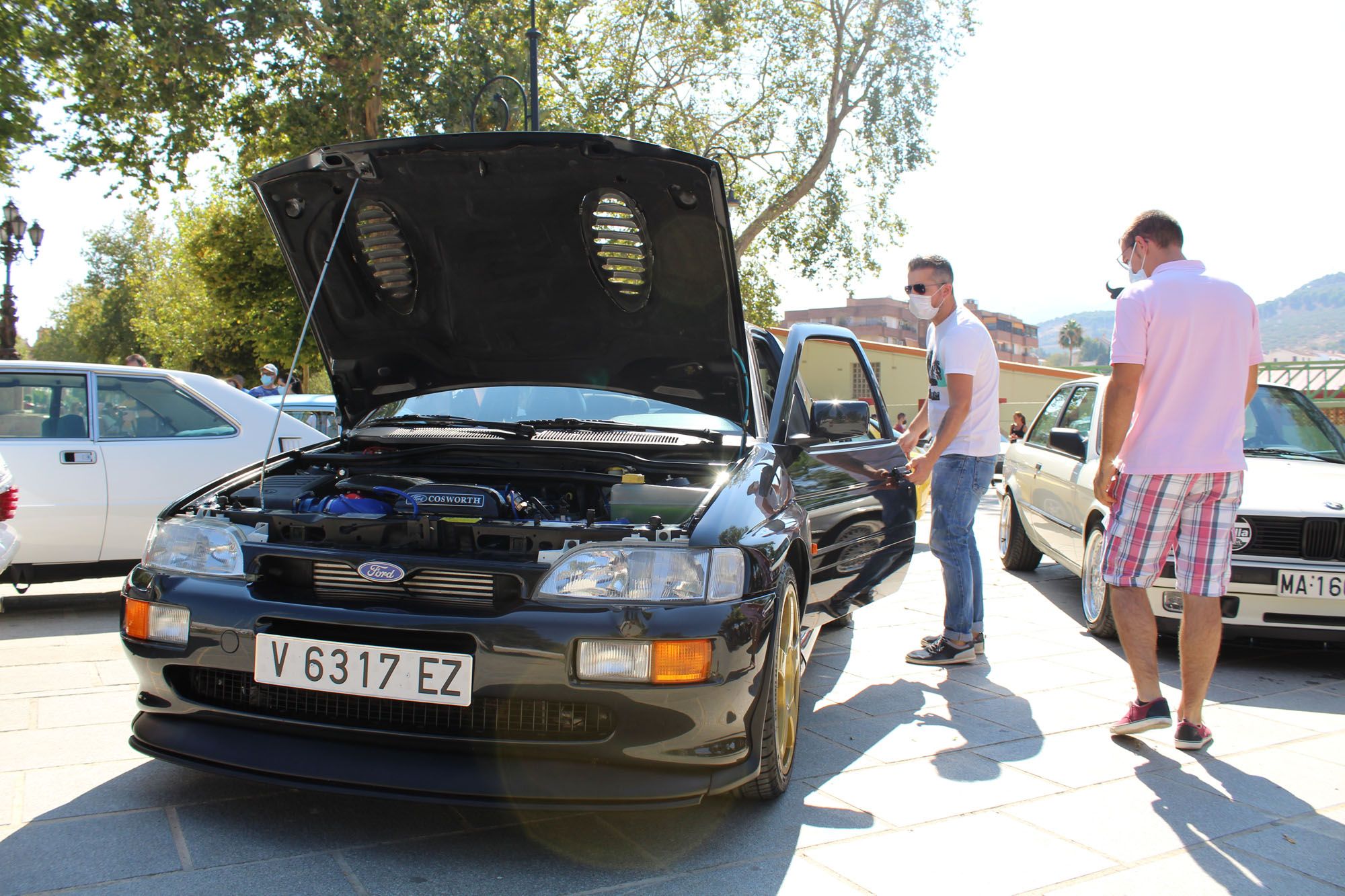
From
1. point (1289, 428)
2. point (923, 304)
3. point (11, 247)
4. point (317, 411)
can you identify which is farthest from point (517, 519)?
point (11, 247)

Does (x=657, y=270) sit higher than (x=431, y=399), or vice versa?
(x=657, y=270)

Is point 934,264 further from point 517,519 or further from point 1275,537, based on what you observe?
point 517,519

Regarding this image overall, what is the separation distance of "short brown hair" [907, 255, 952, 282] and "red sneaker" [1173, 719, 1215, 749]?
2.40 metres

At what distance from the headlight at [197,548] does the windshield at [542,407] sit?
Answer: 4.27 ft

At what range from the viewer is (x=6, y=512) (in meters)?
4.50

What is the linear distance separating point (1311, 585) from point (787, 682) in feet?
10.3

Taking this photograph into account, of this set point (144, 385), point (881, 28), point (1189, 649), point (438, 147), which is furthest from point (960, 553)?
point (881, 28)

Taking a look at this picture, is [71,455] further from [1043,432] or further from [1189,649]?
[1043,432]

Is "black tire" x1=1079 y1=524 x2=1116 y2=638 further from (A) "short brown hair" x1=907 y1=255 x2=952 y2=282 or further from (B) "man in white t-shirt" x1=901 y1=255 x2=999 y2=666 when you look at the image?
(A) "short brown hair" x1=907 y1=255 x2=952 y2=282

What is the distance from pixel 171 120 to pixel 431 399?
15.8 meters

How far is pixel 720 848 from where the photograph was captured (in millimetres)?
2834

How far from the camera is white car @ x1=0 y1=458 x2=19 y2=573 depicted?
14.7ft

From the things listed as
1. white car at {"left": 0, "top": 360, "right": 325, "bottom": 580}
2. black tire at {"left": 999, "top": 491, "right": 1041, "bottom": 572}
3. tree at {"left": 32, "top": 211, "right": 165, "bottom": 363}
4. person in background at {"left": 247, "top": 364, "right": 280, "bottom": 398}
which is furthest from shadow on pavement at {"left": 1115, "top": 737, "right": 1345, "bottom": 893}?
tree at {"left": 32, "top": 211, "right": 165, "bottom": 363}

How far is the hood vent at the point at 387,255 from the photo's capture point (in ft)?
12.5
